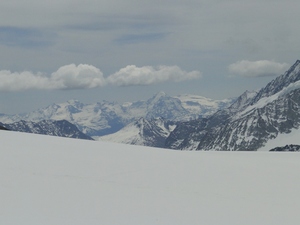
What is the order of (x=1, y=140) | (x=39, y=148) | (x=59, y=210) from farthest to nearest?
(x=1, y=140) < (x=39, y=148) < (x=59, y=210)

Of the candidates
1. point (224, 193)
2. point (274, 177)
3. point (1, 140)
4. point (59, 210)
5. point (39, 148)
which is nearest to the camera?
point (59, 210)

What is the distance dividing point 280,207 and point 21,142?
13.3 meters

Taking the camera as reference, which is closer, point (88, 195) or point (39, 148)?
point (88, 195)

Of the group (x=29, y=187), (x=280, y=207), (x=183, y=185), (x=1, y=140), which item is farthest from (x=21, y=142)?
(x=280, y=207)

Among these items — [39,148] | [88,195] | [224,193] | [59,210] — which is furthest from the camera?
[39,148]

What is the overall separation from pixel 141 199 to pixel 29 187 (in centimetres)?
341

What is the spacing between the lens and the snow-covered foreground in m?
9.64

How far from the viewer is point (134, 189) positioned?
1209 cm

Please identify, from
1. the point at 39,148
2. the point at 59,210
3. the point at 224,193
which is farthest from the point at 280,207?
the point at 39,148

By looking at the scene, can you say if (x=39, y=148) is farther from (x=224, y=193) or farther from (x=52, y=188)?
(x=224, y=193)

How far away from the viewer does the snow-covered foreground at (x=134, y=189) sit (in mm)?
9637

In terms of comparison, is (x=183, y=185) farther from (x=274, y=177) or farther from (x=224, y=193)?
(x=274, y=177)

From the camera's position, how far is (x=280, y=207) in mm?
11484

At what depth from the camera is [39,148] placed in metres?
17.8
